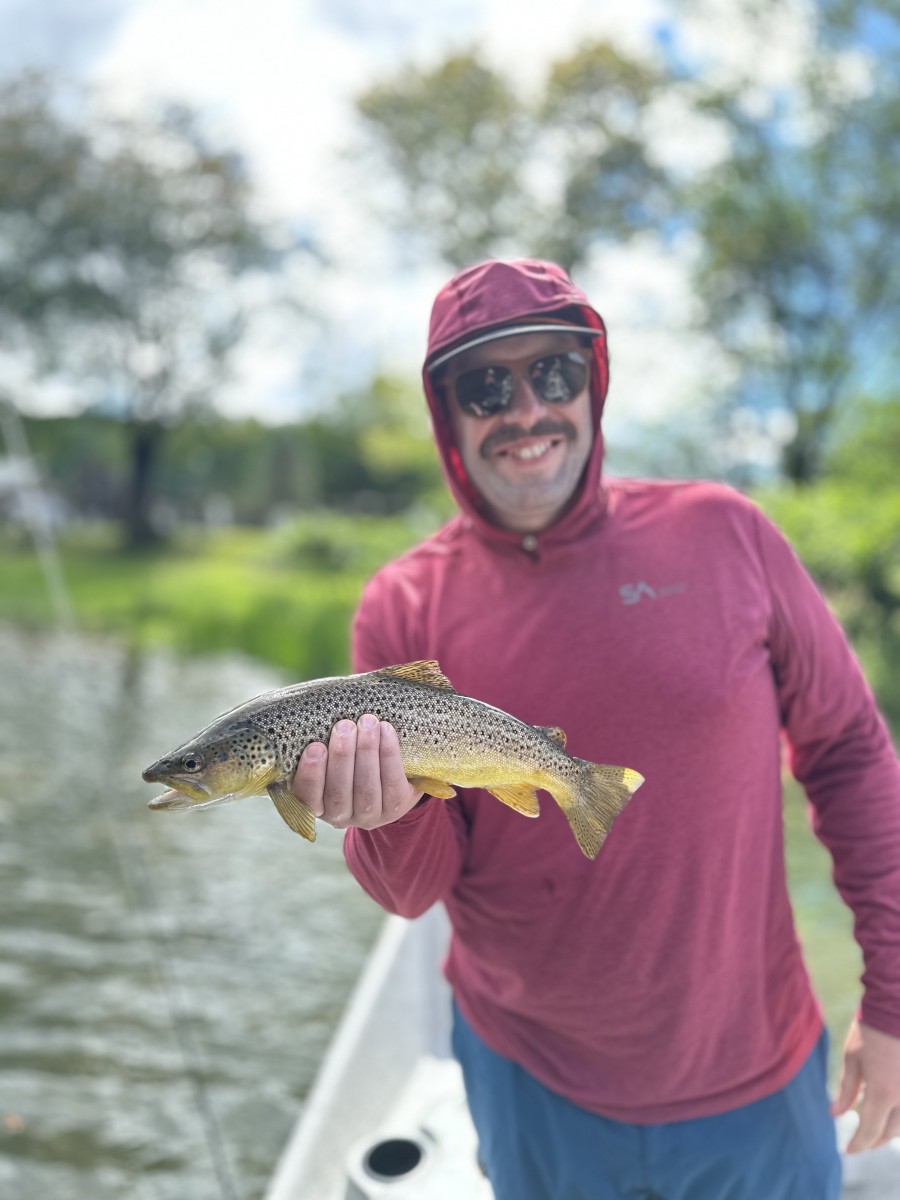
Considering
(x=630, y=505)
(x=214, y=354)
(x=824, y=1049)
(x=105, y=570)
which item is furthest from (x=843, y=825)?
(x=214, y=354)

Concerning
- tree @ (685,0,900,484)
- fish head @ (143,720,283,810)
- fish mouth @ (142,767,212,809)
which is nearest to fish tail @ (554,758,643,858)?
fish head @ (143,720,283,810)

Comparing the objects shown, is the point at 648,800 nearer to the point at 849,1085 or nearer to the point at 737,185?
the point at 849,1085

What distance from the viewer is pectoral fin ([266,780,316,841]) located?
183cm

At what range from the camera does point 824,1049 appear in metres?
2.50

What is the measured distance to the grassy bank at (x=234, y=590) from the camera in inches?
676

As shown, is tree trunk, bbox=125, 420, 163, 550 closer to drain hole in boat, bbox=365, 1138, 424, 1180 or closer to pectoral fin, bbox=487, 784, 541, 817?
drain hole in boat, bbox=365, 1138, 424, 1180

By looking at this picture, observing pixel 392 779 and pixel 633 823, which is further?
pixel 633 823

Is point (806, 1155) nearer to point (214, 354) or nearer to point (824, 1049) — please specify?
point (824, 1049)

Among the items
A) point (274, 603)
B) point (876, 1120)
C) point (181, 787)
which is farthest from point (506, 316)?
point (274, 603)

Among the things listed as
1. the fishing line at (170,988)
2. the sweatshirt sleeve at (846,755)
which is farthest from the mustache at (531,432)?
the fishing line at (170,988)

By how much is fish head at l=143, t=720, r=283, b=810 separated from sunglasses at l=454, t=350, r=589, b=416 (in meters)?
0.98

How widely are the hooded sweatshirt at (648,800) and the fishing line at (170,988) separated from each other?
3.56 metres

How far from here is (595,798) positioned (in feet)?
6.62

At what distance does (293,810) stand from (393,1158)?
2.20m
